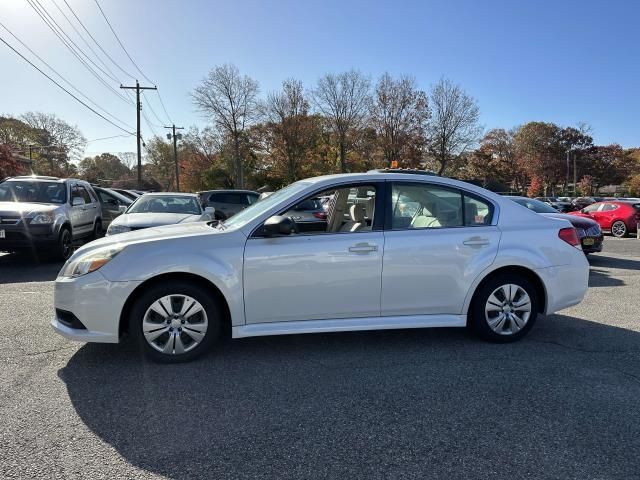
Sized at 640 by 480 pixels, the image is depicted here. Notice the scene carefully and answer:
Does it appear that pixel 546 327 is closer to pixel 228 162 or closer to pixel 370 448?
pixel 370 448

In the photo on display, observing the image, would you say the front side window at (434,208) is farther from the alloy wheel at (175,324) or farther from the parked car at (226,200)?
the parked car at (226,200)

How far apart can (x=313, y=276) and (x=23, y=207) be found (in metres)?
7.59

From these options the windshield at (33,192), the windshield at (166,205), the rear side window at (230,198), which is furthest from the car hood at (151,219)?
the rear side window at (230,198)

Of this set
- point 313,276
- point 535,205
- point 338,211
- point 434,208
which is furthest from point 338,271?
point 535,205

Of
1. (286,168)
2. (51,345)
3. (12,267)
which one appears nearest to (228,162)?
(286,168)

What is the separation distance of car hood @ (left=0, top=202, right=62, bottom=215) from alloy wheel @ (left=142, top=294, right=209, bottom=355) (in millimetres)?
6491

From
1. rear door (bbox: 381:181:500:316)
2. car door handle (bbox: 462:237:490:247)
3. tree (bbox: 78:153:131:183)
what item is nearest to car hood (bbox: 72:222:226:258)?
rear door (bbox: 381:181:500:316)

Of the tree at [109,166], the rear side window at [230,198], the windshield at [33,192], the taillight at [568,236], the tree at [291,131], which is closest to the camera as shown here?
the taillight at [568,236]

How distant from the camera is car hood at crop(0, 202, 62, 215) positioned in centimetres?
853

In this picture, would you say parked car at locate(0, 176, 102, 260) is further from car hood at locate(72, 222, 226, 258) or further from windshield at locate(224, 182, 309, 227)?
windshield at locate(224, 182, 309, 227)

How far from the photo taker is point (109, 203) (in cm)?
1428

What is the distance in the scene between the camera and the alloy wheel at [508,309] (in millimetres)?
4391

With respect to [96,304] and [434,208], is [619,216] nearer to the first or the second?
[434,208]

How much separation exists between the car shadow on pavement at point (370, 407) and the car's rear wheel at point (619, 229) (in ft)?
53.6
